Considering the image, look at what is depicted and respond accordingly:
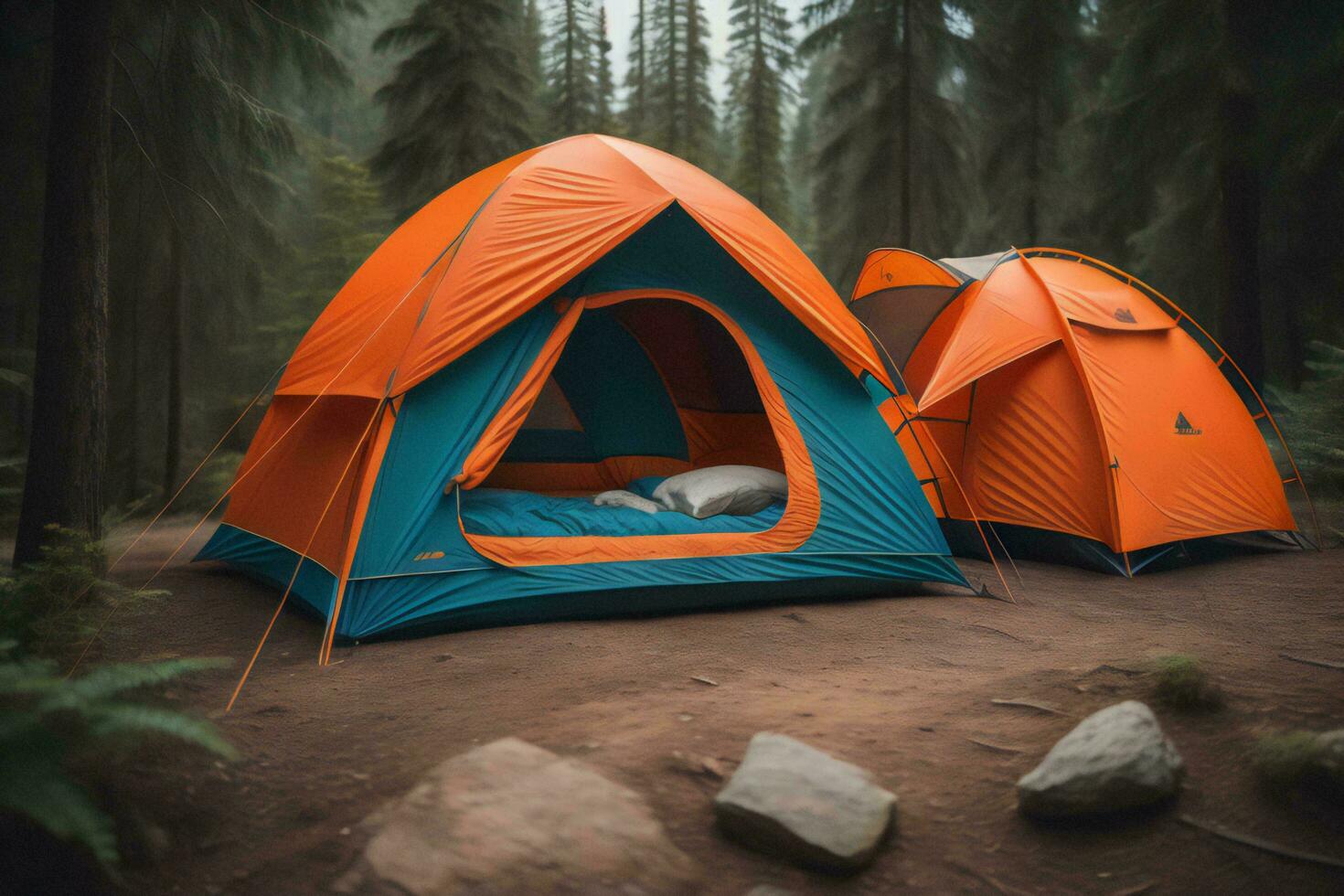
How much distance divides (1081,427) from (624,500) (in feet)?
11.0

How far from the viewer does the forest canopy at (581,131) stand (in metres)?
6.86

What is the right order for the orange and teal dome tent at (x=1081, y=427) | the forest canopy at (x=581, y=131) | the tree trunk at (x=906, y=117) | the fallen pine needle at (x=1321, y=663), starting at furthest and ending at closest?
the tree trunk at (x=906, y=117), the forest canopy at (x=581, y=131), the orange and teal dome tent at (x=1081, y=427), the fallen pine needle at (x=1321, y=663)

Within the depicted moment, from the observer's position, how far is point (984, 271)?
268 inches

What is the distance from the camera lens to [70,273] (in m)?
4.58

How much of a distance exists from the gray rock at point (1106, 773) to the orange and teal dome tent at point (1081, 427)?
10.8 feet

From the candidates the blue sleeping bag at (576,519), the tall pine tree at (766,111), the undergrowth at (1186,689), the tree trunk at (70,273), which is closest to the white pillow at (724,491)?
the blue sleeping bag at (576,519)

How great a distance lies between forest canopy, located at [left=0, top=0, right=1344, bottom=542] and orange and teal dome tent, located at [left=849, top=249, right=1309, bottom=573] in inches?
141

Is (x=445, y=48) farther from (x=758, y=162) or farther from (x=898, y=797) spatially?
(x=898, y=797)

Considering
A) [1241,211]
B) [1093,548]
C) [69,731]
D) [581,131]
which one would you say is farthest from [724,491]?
[581,131]

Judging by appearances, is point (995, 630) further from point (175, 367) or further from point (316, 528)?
point (175, 367)

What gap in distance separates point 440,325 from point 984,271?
14.6 feet

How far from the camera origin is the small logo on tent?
6219 millimetres

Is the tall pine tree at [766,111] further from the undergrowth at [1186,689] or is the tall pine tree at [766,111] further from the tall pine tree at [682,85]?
the undergrowth at [1186,689]

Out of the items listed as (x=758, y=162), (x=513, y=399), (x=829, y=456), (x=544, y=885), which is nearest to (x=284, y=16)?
(x=513, y=399)
